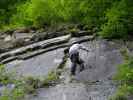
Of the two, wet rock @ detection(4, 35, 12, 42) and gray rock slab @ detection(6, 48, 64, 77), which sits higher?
wet rock @ detection(4, 35, 12, 42)

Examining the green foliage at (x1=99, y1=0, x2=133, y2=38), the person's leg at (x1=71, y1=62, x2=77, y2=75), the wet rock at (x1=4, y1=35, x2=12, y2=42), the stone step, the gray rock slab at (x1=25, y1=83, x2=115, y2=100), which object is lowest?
the gray rock slab at (x1=25, y1=83, x2=115, y2=100)

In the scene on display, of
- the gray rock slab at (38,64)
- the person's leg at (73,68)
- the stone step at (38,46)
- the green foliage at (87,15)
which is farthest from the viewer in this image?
the stone step at (38,46)

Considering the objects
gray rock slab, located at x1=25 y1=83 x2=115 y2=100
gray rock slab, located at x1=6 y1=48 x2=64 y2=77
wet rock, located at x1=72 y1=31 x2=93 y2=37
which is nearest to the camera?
gray rock slab, located at x1=25 y1=83 x2=115 y2=100

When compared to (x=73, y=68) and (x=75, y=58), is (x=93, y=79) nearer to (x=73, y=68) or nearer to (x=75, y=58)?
(x=73, y=68)

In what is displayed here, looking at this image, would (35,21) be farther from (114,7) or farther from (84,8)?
(114,7)

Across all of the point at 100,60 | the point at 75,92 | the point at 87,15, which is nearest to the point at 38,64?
the point at 100,60

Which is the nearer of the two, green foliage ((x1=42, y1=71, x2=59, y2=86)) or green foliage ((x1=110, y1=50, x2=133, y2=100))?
green foliage ((x1=110, y1=50, x2=133, y2=100))

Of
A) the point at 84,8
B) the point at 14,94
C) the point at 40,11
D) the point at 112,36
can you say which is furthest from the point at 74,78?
the point at 40,11

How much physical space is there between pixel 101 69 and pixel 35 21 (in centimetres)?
938

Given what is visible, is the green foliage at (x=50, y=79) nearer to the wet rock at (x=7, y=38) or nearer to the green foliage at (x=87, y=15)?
the green foliage at (x=87, y=15)

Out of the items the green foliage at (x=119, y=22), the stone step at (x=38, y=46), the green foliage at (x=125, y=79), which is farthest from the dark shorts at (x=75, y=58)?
the stone step at (x=38, y=46)

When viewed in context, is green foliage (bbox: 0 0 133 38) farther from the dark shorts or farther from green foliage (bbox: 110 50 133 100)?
the dark shorts

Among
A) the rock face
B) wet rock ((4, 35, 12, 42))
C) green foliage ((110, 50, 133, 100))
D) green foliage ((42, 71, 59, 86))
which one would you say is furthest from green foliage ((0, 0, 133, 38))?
green foliage ((42, 71, 59, 86))

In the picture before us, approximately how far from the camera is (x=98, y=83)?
17828 millimetres
